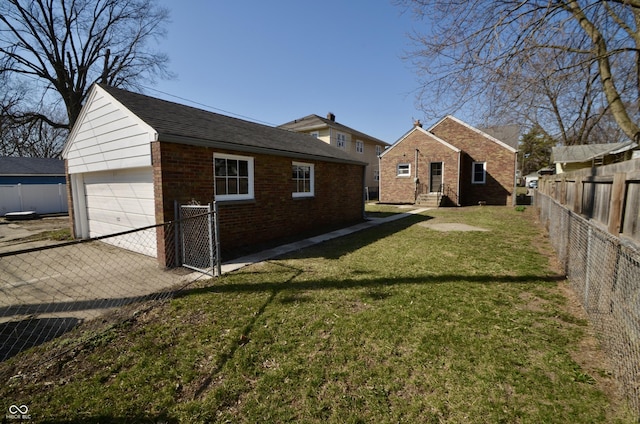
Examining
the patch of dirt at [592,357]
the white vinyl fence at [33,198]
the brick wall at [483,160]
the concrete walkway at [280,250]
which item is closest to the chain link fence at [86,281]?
the concrete walkway at [280,250]

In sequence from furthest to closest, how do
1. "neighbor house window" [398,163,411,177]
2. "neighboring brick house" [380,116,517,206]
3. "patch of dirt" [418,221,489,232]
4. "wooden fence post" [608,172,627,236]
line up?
"neighbor house window" [398,163,411,177] → "neighboring brick house" [380,116,517,206] → "patch of dirt" [418,221,489,232] → "wooden fence post" [608,172,627,236]

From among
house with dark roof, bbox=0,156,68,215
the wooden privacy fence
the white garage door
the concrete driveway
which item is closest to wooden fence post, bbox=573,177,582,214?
the wooden privacy fence

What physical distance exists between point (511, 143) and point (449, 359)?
90.8ft

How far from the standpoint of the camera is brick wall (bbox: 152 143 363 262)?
5.93m

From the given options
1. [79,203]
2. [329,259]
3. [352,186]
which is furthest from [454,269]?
[79,203]

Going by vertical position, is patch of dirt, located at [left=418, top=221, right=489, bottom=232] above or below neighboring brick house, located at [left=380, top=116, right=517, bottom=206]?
below

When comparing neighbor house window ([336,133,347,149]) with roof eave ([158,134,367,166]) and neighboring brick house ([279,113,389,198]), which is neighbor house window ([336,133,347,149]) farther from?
roof eave ([158,134,367,166])

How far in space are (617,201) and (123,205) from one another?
9.98 metres

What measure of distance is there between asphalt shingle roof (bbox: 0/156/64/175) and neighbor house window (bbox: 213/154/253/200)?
21.9 m

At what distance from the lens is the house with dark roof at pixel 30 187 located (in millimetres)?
18531

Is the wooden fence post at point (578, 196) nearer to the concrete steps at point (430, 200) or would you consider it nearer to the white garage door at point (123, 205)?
the white garage door at point (123, 205)

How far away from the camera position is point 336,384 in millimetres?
2551

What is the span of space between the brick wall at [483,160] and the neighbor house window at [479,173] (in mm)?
192

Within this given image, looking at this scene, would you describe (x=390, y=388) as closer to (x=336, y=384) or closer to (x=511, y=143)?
(x=336, y=384)
